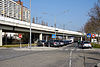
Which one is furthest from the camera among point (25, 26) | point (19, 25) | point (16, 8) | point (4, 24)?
point (16, 8)

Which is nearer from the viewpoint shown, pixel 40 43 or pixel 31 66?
pixel 31 66

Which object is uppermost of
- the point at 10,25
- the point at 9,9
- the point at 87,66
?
the point at 9,9

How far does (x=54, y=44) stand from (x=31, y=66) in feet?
111

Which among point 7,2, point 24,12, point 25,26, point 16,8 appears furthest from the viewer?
point 24,12

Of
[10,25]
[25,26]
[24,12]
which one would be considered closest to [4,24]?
[10,25]

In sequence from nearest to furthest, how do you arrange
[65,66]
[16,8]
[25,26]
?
1. [65,66]
2. [25,26]
3. [16,8]

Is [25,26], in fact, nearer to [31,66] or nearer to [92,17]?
[92,17]

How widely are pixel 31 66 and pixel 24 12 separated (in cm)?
10631

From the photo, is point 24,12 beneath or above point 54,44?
above

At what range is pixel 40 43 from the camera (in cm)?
5244

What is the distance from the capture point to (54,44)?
45.5m

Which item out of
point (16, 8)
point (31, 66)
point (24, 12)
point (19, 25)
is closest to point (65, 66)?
point (31, 66)

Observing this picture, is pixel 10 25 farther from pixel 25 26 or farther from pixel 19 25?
pixel 25 26

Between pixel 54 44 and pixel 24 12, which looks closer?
pixel 54 44
